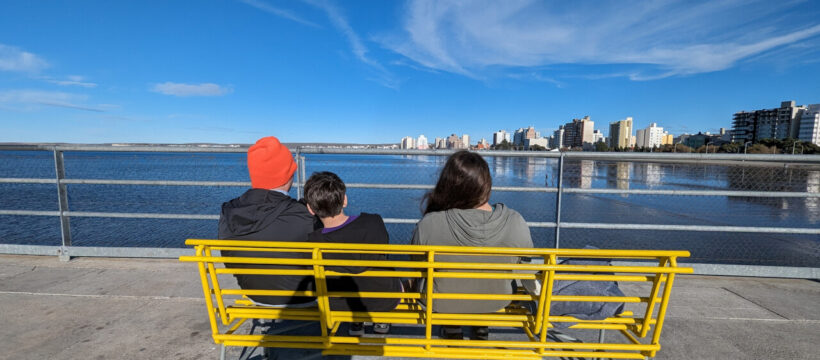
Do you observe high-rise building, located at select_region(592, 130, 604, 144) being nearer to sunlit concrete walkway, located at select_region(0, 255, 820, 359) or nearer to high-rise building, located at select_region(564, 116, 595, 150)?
high-rise building, located at select_region(564, 116, 595, 150)

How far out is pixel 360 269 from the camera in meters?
1.94

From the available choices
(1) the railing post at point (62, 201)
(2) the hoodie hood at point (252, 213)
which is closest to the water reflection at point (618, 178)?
(2) the hoodie hood at point (252, 213)

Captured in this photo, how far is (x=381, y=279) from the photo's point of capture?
2094mm

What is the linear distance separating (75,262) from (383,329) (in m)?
4.29

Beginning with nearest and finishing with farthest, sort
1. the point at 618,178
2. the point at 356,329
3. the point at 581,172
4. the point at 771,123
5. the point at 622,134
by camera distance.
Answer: the point at 356,329
the point at 618,178
the point at 581,172
the point at 771,123
the point at 622,134

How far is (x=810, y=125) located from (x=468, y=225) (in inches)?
7681

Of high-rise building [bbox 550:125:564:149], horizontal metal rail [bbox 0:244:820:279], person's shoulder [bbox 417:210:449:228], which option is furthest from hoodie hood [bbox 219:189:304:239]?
high-rise building [bbox 550:125:564:149]

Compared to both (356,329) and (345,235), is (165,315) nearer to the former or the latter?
(356,329)

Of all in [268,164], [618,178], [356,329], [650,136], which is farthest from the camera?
[650,136]

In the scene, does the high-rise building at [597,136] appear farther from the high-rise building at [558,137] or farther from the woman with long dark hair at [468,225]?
the woman with long dark hair at [468,225]

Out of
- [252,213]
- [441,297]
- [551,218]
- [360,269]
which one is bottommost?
[551,218]

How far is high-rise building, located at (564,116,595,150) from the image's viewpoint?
161 meters

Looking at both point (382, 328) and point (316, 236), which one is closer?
point (316, 236)

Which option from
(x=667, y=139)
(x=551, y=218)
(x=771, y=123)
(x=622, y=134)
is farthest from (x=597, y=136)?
(x=551, y=218)
